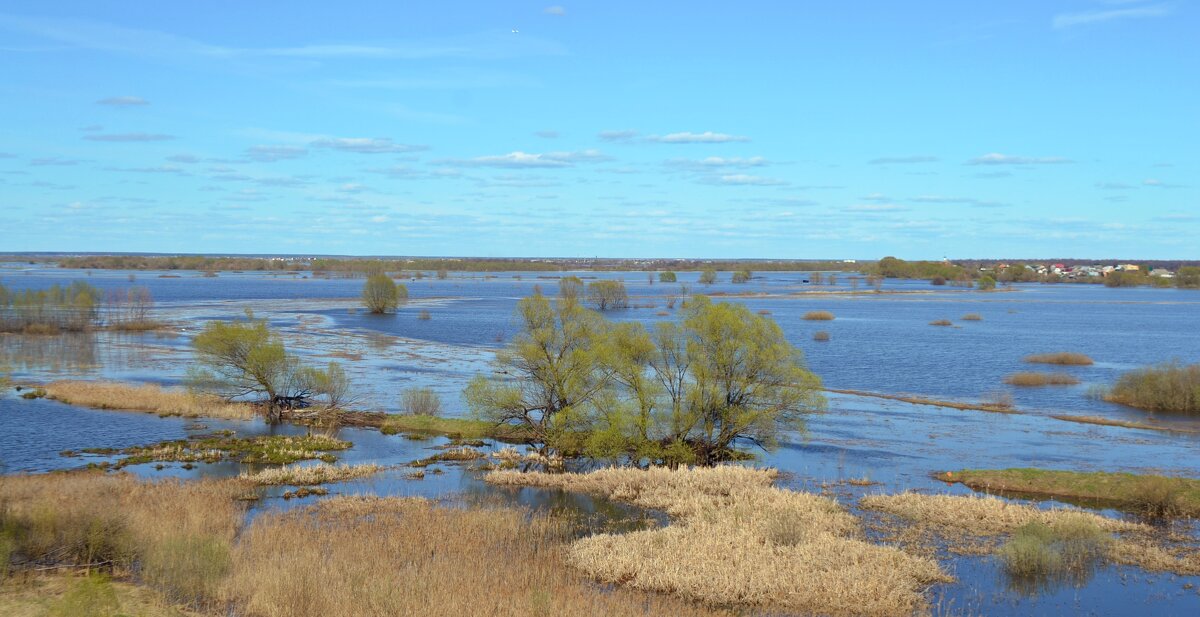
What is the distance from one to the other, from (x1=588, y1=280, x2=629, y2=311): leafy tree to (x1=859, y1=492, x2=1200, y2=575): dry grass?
101 meters

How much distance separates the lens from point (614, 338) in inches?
1491

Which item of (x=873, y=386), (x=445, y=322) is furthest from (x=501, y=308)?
(x=873, y=386)

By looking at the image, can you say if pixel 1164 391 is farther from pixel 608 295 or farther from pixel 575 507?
pixel 608 295

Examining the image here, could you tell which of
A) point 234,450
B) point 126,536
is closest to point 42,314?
point 234,450

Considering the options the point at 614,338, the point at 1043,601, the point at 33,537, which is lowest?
the point at 1043,601

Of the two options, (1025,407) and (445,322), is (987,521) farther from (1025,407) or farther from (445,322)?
(445,322)

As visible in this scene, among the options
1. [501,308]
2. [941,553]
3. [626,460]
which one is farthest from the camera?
[501,308]

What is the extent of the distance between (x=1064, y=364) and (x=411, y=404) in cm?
4988

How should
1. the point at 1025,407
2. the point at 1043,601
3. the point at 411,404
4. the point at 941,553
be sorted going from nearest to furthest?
1. the point at 1043,601
2. the point at 941,553
3. the point at 411,404
4. the point at 1025,407

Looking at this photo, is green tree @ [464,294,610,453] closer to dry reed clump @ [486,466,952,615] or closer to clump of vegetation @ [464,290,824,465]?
clump of vegetation @ [464,290,824,465]

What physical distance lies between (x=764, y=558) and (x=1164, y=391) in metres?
38.9

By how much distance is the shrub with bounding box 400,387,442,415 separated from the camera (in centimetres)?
4519

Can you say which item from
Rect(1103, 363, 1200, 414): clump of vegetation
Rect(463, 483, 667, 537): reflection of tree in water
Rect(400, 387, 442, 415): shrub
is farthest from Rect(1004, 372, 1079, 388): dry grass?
Rect(463, 483, 667, 537): reflection of tree in water

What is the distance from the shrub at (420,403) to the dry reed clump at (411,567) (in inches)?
693
